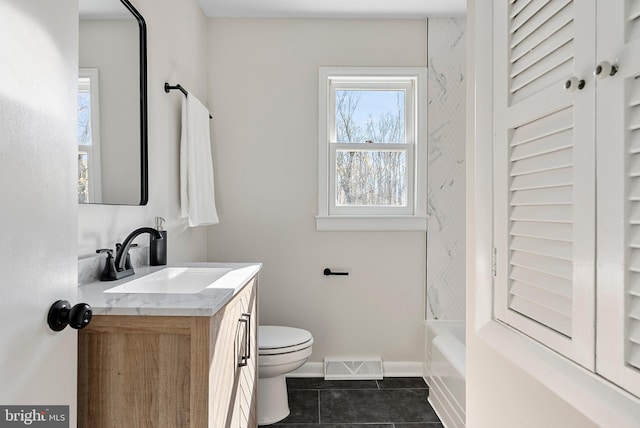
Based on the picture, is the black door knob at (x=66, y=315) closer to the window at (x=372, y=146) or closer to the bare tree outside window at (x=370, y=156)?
the window at (x=372, y=146)

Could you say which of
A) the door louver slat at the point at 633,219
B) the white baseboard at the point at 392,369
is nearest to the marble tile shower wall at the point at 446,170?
the white baseboard at the point at 392,369

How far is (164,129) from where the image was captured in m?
1.98

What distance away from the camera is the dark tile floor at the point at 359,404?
81.7 inches

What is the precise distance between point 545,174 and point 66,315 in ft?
3.34

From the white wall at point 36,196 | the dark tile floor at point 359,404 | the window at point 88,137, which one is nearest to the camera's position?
the white wall at point 36,196

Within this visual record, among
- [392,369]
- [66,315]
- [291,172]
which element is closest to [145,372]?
[66,315]

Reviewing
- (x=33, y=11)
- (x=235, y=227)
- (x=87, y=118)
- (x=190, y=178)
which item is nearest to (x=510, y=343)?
(x=33, y=11)

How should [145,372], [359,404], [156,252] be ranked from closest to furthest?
[145,372] < [156,252] < [359,404]

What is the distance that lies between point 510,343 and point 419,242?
1735mm

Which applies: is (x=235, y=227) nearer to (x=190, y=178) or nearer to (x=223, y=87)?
(x=190, y=178)

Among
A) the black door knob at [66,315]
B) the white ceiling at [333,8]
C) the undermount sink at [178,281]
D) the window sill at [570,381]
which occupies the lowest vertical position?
the window sill at [570,381]

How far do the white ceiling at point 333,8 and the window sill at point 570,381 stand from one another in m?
2.19

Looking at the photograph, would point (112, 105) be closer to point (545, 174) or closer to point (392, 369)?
point (545, 174)

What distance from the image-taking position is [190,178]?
6.91 feet
